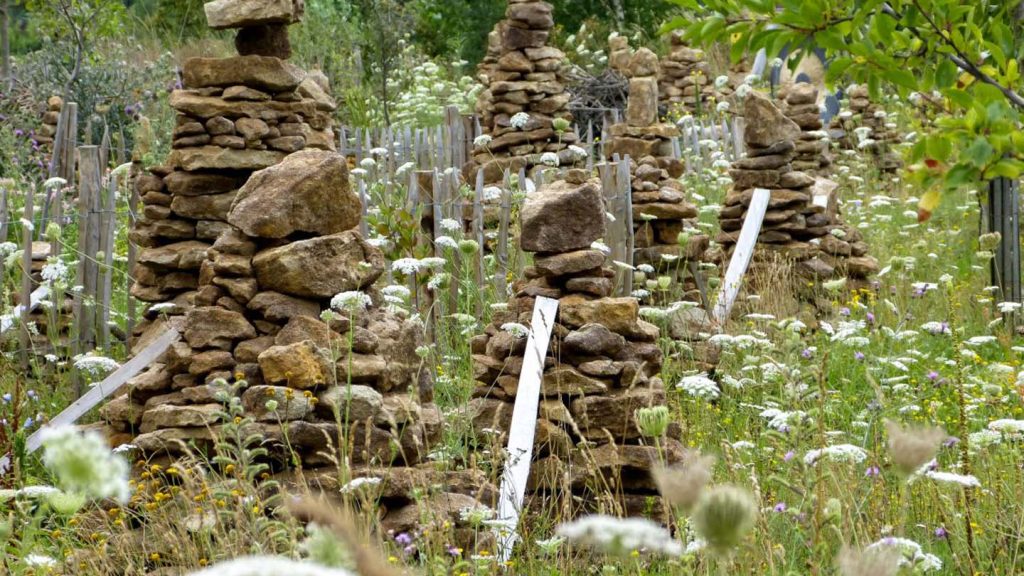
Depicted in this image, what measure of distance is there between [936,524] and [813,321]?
129 inches

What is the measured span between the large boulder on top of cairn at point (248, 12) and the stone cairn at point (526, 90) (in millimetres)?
4518

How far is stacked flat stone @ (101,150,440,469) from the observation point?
3.97 meters

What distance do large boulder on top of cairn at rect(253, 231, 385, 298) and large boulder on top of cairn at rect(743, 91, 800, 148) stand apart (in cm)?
453

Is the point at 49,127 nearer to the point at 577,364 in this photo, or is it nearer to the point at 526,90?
the point at 526,90

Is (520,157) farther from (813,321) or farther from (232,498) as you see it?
(232,498)

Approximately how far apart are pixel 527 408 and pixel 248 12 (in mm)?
2878

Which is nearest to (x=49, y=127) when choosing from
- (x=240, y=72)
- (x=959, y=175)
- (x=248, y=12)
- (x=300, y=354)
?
(x=240, y=72)

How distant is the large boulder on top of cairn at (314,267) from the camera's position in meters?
4.15

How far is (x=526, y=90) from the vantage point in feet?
35.4

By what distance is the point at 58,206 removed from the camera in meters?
6.73

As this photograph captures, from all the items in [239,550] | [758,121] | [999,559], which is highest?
[758,121]

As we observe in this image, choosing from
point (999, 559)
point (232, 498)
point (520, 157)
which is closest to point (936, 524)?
point (999, 559)

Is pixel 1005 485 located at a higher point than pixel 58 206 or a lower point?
lower

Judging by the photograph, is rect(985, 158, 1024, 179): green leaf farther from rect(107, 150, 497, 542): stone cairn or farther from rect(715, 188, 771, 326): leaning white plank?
rect(715, 188, 771, 326): leaning white plank
